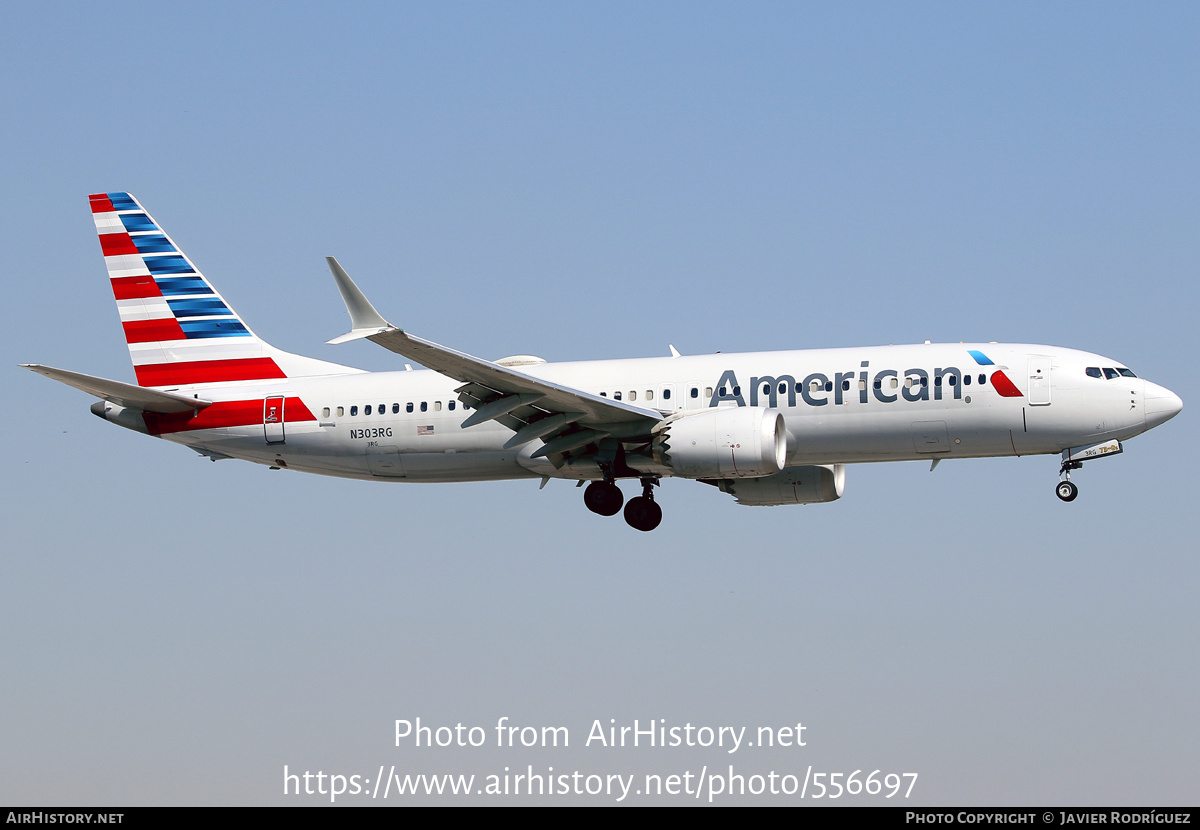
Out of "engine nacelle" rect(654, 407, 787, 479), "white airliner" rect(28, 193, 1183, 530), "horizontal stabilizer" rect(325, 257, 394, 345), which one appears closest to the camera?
"horizontal stabilizer" rect(325, 257, 394, 345)

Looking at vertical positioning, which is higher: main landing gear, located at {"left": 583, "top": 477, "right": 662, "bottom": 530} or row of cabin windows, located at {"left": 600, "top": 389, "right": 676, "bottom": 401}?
row of cabin windows, located at {"left": 600, "top": 389, "right": 676, "bottom": 401}

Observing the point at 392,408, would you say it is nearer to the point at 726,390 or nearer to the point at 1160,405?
the point at 726,390

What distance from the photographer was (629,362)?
3722cm

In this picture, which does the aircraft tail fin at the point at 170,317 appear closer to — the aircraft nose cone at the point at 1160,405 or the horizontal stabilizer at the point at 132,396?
the horizontal stabilizer at the point at 132,396

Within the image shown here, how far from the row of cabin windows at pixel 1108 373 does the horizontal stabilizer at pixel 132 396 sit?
2206cm

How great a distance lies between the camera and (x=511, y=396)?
1351 inches

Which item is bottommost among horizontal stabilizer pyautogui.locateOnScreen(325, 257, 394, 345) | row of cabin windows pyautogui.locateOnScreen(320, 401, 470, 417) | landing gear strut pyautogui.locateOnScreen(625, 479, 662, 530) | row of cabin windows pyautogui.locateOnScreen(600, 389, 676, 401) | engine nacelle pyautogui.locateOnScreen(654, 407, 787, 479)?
landing gear strut pyautogui.locateOnScreen(625, 479, 662, 530)

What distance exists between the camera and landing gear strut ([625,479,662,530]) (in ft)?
123

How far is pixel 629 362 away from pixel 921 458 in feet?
24.9

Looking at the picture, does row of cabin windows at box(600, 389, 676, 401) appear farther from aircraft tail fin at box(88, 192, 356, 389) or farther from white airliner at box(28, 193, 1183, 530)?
aircraft tail fin at box(88, 192, 356, 389)

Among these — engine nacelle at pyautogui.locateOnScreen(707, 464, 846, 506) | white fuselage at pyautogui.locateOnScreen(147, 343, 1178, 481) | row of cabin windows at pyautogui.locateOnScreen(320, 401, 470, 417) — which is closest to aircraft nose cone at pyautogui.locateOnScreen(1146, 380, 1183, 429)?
white fuselage at pyautogui.locateOnScreen(147, 343, 1178, 481)

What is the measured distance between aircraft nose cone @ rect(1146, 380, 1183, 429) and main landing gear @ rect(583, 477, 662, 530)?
11.8m

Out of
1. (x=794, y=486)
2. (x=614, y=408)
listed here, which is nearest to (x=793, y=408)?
(x=614, y=408)

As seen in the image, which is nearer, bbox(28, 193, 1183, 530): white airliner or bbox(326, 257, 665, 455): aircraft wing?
bbox(326, 257, 665, 455): aircraft wing
